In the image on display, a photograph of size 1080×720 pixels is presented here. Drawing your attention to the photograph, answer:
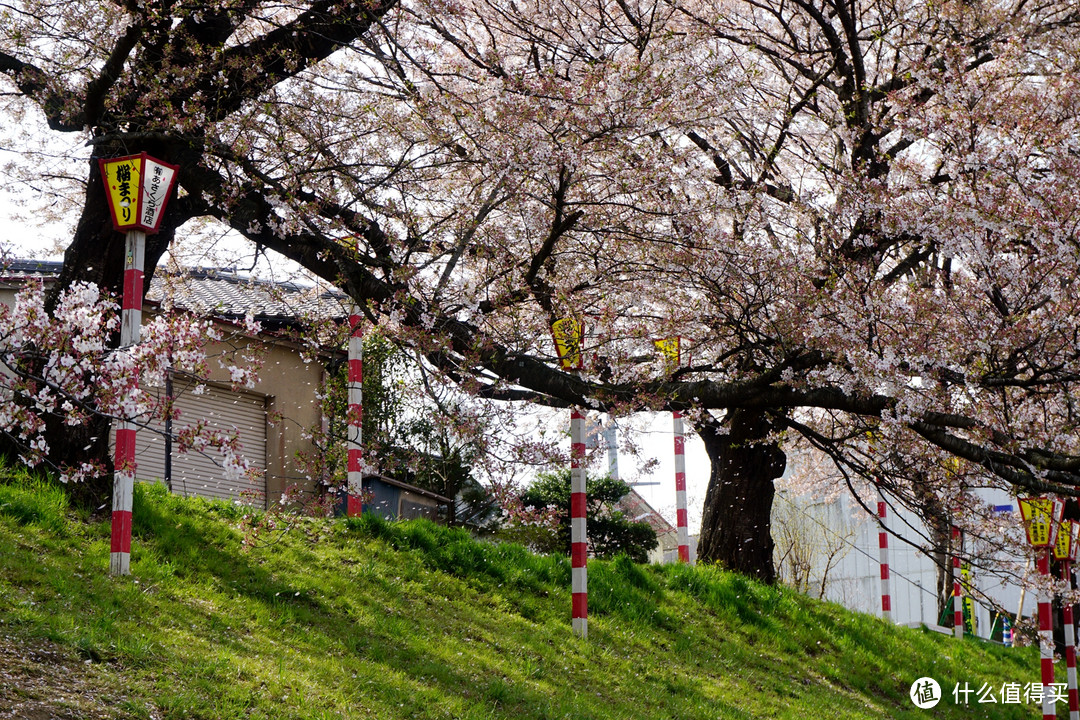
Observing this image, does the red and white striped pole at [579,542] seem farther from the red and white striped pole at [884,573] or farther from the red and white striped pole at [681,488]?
the red and white striped pole at [884,573]

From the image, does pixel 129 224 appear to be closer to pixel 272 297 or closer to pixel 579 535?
pixel 272 297

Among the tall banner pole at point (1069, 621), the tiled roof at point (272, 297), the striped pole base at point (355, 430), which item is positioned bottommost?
the tall banner pole at point (1069, 621)

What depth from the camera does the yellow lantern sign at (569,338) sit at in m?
6.68

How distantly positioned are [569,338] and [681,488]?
4.31 meters

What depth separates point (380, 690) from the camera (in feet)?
17.8

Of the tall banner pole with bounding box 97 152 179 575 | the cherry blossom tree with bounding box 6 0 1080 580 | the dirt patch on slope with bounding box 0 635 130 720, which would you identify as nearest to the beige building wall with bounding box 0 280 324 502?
the cherry blossom tree with bounding box 6 0 1080 580

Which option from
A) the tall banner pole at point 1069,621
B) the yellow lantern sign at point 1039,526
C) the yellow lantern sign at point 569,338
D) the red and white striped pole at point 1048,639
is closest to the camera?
the yellow lantern sign at point 569,338

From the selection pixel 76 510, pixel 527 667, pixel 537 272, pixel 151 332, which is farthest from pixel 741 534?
pixel 151 332

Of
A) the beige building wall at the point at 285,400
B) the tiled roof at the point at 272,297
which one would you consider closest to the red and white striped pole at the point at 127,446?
the tiled roof at the point at 272,297

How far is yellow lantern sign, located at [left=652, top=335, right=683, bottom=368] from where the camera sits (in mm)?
7574

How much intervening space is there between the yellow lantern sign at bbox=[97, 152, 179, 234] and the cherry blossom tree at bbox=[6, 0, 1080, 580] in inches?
17.9

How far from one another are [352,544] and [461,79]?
12.5 ft

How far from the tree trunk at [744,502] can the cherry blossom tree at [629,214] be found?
318cm

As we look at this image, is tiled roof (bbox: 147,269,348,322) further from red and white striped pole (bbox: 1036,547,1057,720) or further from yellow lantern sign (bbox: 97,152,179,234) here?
red and white striped pole (bbox: 1036,547,1057,720)
